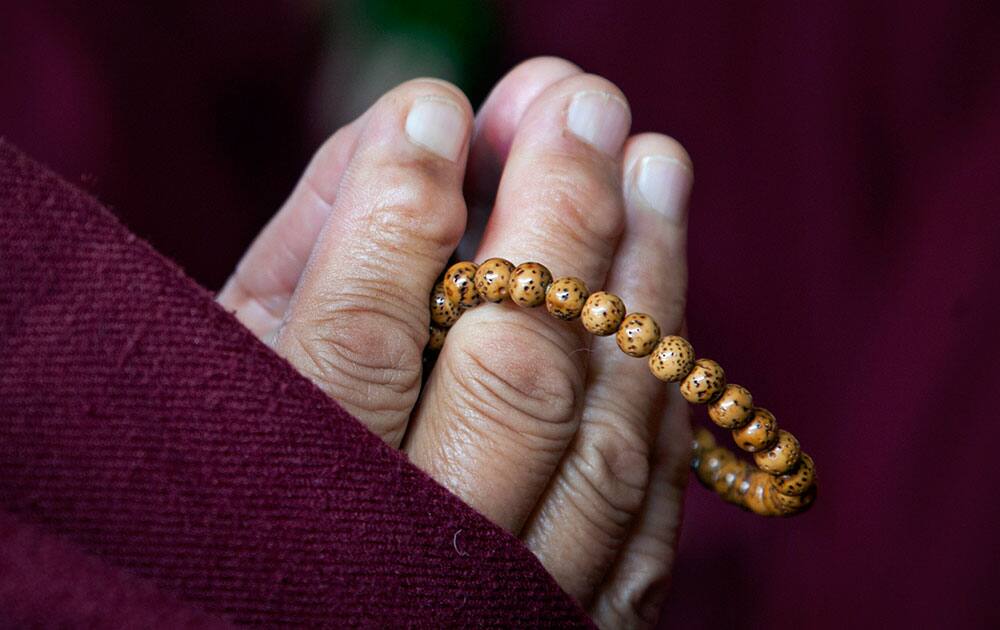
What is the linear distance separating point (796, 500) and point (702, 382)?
106mm

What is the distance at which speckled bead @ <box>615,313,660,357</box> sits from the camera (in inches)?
20.6

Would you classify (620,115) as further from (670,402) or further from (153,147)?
(153,147)

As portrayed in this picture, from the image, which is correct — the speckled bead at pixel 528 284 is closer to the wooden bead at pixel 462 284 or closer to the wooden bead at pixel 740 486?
the wooden bead at pixel 462 284

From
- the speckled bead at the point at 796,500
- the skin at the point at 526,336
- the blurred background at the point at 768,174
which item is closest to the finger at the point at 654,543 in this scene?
the skin at the point at 526,336

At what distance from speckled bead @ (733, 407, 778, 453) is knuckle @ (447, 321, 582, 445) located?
0.10 meters

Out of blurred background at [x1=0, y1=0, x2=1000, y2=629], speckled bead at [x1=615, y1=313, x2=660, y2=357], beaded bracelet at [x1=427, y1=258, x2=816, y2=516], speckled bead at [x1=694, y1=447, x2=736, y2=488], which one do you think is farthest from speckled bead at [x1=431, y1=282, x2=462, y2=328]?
blurred background at [x1=0, y1=0, x2=1000, y2=629]

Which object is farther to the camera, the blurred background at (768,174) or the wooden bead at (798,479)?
the blurred background at (768,174)

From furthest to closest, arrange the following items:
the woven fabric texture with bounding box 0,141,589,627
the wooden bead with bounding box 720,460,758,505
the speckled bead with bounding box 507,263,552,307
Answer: the wooden bead with bounding box 720,460,758,505 < the speckled bead with bounding box 507,263,552,307 < the woven fabric texture with bounding box 0,141,589,627

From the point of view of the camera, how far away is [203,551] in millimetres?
403

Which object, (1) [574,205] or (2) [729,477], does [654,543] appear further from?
(1) [574,205]

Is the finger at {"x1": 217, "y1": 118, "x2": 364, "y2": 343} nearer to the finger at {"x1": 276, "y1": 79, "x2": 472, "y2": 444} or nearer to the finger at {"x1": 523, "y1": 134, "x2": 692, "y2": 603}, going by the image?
the finger at {"x1": 276, "y1": 79, "x2": 472, "y2": 444}

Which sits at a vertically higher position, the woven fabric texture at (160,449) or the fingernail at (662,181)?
the fingernail at (662,181)

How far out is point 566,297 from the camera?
0.52 m

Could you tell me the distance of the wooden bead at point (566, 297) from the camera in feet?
1.69
